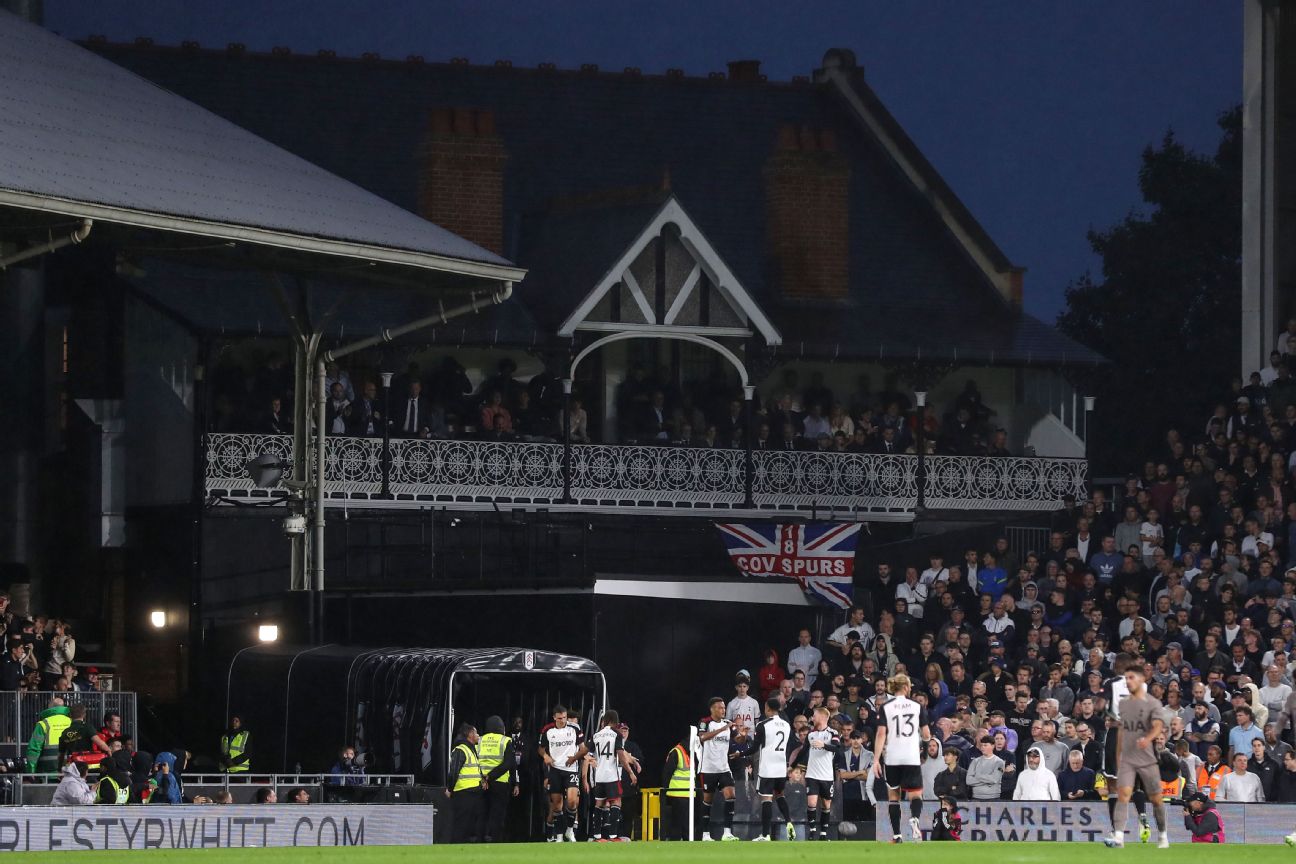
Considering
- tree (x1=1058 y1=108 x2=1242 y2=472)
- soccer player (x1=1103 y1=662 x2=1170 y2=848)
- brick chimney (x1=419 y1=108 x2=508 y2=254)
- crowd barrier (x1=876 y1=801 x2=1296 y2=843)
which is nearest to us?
soccer player (x1=1103 y1=662 x2=1170 y2=848)

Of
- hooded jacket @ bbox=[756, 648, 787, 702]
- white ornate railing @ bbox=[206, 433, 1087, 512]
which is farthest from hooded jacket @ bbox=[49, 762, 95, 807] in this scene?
white ornate railing @ bbox=[206, 433, 1087, 512]

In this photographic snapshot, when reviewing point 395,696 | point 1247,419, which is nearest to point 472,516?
point 395,696

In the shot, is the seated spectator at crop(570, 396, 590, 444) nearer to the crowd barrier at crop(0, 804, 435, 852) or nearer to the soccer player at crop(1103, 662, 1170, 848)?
the crowd barrier at crop(0, 804, 435, 852)

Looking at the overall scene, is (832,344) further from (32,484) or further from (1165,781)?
(1165,781)

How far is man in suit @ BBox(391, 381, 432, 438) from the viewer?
4312cm

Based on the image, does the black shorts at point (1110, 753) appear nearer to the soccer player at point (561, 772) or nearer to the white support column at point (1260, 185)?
the soccer player at point (561, 772)

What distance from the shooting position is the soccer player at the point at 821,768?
30.2 m

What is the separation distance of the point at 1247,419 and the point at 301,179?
44.9 feet

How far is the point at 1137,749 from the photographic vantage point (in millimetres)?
23500

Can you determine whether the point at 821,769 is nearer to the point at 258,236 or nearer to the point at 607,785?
the point at 607,785

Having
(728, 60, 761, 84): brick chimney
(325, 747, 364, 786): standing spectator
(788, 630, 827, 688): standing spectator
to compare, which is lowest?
(325, 747, 364, 786): standing spectator

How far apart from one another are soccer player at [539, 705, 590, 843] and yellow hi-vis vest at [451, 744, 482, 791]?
0.75m

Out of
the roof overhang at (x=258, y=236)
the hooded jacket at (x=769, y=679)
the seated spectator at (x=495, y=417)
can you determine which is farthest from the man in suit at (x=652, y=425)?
the hooded jacket at (x=769, y=679)

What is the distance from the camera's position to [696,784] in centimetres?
3131
